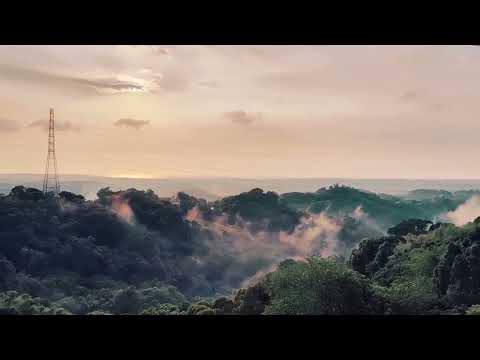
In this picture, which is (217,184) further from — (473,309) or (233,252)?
(473,309)

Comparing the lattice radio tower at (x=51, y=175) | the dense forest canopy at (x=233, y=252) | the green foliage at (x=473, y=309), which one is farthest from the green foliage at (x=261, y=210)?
the green foliage at (x=473, y=309)

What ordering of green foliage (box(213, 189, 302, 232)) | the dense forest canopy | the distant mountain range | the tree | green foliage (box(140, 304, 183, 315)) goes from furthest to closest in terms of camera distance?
green foliage (box(213, 189, 302, 232)) < the distant mountain range < green foliage (box(140, 304, 183, 315)) < the dense forest canopy < the tree

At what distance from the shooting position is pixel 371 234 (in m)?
11.4

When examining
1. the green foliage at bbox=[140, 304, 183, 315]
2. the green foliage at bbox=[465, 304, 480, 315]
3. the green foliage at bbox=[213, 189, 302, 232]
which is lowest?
the green foliage at bbox=[140, 304, 183, 315]

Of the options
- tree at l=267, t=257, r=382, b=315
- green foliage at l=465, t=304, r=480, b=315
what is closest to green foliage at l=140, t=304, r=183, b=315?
tree at l=267, t=257, r=382, b=315

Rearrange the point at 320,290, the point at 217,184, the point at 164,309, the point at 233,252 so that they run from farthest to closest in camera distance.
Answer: the point at 217,184, the point at 233,252, the point at 164,309, the point at 320,290

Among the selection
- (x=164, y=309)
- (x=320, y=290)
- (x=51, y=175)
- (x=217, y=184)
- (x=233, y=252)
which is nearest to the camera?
(x=320, y=290)

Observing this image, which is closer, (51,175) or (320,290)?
(320,290)

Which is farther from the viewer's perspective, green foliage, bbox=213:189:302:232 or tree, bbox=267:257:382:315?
green foliage, bbox=213:189:302:232

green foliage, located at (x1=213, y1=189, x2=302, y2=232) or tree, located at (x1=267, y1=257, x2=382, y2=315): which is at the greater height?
green foliage, located at (x1=213, y1=189, x2=302, y2=232)

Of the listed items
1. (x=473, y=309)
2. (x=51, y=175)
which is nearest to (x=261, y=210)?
(x=51, y=175)

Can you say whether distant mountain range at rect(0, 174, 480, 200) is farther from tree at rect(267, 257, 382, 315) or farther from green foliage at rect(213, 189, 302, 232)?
tree at rect(267, 257, 382, 315)
